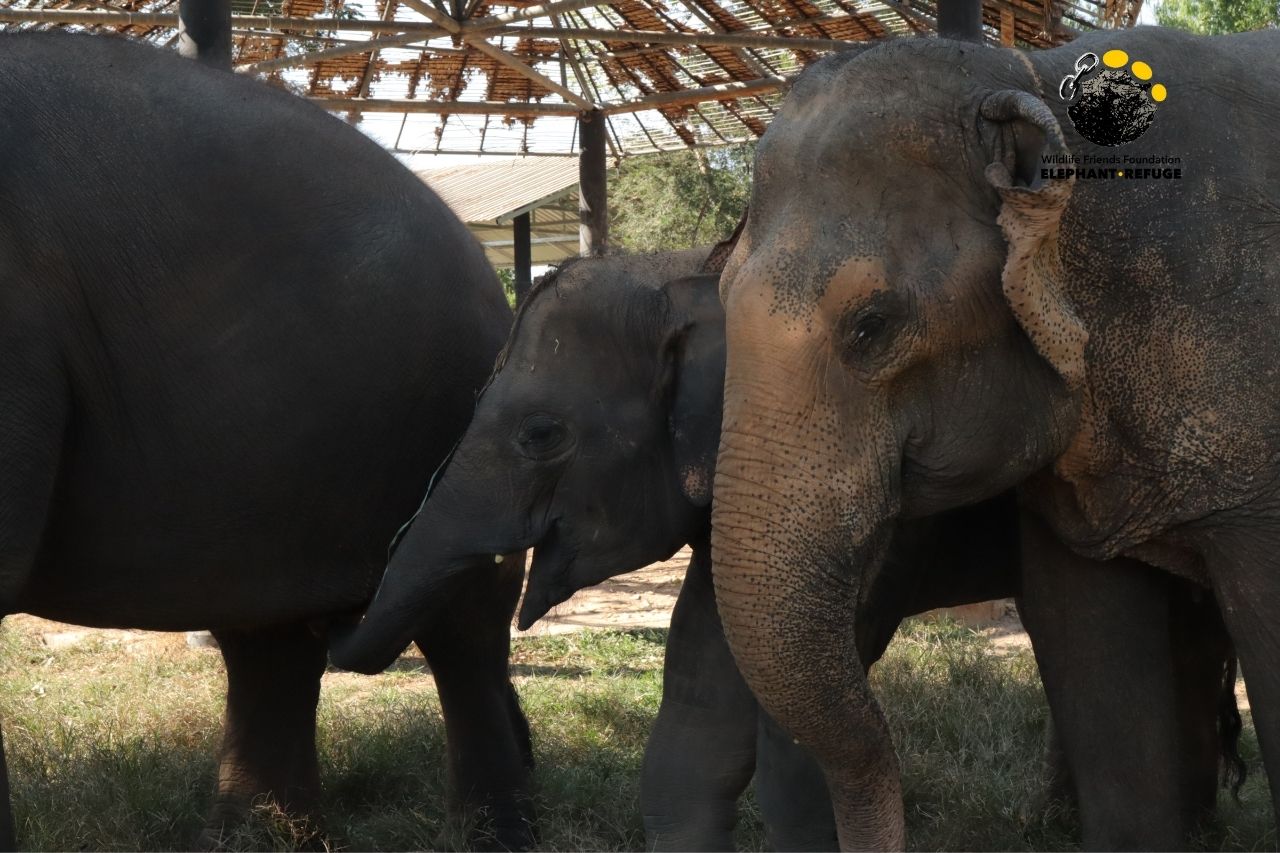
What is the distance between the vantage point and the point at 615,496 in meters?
3.28

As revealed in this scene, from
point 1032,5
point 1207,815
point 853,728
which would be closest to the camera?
point 853,728

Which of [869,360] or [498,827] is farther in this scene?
[498,827]

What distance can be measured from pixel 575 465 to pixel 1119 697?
3.67ft

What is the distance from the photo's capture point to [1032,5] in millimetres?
6871

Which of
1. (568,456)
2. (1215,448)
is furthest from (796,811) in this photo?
(1215,448)

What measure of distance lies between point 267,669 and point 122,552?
2.44 feet

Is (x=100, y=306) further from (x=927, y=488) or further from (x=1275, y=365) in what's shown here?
(x=1275, y=365)

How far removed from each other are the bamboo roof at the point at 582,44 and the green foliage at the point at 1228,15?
10.2m

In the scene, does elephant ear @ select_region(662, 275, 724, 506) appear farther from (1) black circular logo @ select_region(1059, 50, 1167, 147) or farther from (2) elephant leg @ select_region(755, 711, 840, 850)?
(1) black circular logo @ select_region(1059, 50, 1167, 147)

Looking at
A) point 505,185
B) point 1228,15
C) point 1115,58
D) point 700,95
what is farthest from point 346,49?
point 1228,15

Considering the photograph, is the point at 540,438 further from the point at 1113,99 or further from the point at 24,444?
the point at 1113,99

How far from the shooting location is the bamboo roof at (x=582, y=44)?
7199 mm

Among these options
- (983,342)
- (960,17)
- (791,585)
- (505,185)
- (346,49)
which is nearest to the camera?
(791,585)

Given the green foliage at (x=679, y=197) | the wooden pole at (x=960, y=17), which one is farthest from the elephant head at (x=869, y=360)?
the green foliage at (x=679, y=197)
